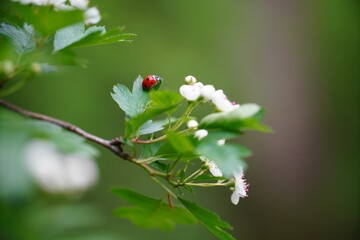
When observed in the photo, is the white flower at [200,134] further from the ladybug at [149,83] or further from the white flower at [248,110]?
the ladybug at [149,83]

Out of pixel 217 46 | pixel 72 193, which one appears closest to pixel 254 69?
pixel 217 46

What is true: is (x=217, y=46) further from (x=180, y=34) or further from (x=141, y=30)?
(x=141, y=30)

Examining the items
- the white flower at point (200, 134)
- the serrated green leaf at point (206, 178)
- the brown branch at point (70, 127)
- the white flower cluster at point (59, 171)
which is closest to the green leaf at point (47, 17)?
the brown branch at point (70, 127)

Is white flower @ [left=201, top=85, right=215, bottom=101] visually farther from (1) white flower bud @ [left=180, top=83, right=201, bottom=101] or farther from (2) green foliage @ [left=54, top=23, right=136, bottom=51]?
(2) green foliage @ [left=54, top=23, right=136, bottom=51]

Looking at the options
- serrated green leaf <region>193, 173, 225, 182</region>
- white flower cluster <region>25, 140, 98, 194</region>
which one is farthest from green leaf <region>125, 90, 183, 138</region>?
white flower cluster <region>25, 140, 98, 194</region>

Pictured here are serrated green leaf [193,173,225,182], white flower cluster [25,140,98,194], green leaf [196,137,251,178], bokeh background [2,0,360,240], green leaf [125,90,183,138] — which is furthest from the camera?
bokeh background [2,0,360,240]
